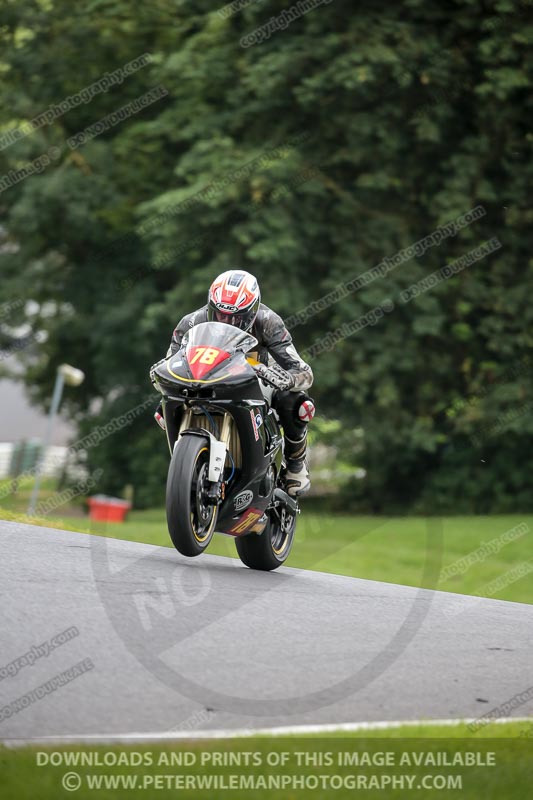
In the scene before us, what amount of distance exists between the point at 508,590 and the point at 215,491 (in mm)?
14100

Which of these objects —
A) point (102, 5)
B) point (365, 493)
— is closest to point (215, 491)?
point (365, 493)

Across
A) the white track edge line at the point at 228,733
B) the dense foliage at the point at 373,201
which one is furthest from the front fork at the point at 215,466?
the dense foliage at the point at 373,201

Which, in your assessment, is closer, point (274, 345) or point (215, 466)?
point (215, 466)

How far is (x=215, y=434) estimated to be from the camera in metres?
8.53

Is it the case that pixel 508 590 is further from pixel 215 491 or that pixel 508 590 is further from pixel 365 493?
pixel 215 491

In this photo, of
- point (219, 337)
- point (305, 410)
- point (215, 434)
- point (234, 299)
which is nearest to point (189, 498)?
point (215, 434)

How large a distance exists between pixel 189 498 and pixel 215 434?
2.17ft

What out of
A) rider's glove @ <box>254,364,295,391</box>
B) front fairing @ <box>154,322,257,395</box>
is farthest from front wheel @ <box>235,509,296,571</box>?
front fairing @ <box>154,322,257,395</box>

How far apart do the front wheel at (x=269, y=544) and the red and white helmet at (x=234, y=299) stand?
1680 mm

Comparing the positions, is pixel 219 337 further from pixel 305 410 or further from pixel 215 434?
pixel 305 410

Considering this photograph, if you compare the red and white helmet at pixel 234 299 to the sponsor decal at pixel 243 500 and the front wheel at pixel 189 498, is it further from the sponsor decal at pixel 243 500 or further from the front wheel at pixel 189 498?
the sponsor decal at pixel 243 500

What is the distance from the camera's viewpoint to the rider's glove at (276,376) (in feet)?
28.8

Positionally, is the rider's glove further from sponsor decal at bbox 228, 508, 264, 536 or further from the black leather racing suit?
sponsor decal at bbox 228, 508, 264, 536

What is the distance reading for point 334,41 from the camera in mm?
25625
